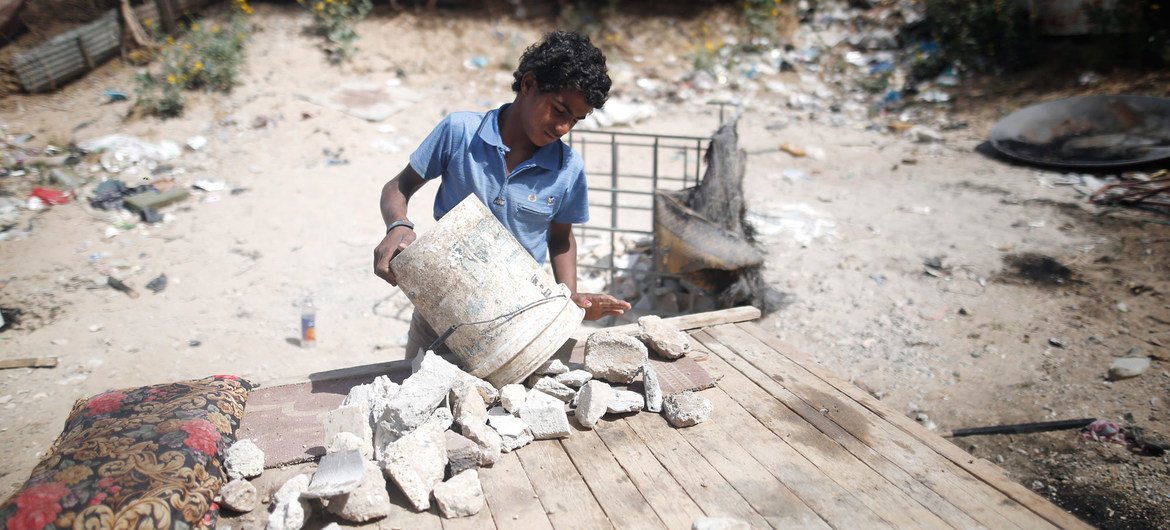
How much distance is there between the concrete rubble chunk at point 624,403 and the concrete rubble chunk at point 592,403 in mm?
22

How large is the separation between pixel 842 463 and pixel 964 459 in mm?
337

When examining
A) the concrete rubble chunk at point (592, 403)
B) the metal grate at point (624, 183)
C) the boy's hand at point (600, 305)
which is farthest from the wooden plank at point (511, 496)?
the metal grate at point (624, 183)

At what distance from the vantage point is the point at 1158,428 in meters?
3.31

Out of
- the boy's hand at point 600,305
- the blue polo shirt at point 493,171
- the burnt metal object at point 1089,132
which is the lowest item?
the burnt metal object at point 1089,132

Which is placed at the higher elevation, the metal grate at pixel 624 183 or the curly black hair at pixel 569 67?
the curly black hair at pixel 569 67

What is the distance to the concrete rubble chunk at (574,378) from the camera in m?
2.13

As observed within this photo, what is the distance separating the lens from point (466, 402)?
1889 millimetres

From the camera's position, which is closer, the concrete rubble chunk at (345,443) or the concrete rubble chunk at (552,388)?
the concrete rubble chunk at (345,443)

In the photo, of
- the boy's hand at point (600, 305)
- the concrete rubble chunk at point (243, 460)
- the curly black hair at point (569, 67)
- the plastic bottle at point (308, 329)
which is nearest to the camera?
the concrete rubble chunk at point (243, 460)

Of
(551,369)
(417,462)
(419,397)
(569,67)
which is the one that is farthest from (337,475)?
(569,67)

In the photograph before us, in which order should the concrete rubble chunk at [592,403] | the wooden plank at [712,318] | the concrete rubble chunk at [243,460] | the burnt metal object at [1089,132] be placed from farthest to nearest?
1. the burnt metal object at [1089,132]
2. the wooden plank at [712,318]
3. the concrete rubble chunk at [592,403]
4. the concrete rubble chunk at [243,460]

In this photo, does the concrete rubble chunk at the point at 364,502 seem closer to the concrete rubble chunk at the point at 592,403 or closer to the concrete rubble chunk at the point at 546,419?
the concrete rubble chunk at the point at 546,419

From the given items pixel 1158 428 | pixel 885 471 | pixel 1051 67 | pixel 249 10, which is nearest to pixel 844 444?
pixel 885 471

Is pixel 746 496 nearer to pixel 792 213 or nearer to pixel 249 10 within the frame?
pixel 792 213
